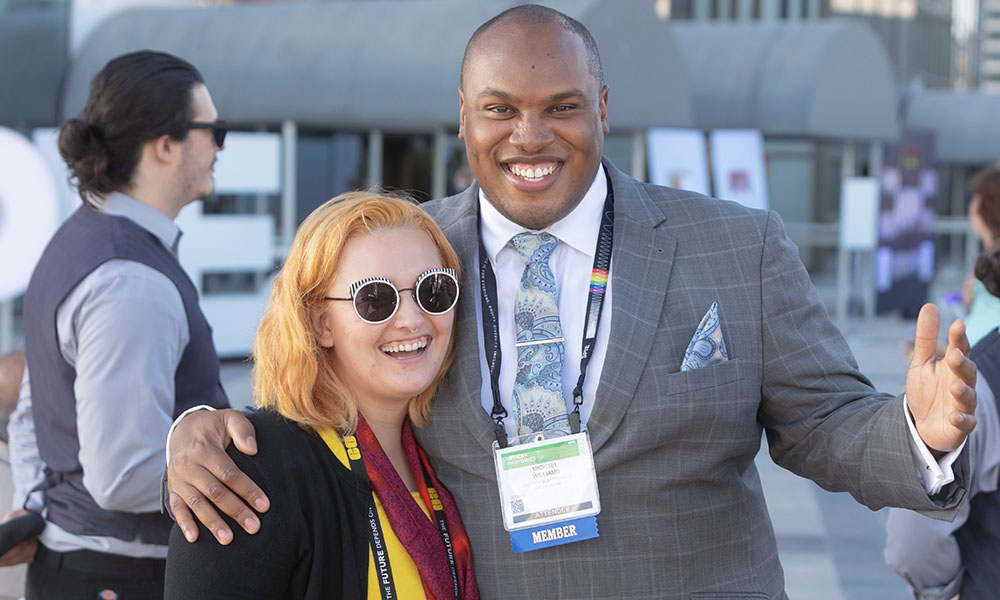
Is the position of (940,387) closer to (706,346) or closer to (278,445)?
(706,346)

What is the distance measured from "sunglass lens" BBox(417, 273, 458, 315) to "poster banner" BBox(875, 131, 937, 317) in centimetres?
1248

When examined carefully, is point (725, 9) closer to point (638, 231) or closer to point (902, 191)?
point (902, 191)

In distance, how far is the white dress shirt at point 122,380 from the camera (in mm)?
2613

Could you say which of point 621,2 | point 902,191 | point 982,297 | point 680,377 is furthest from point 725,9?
point 680,377

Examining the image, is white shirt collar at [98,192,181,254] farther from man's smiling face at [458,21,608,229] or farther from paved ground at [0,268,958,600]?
paved ground at [0,268,958,600]

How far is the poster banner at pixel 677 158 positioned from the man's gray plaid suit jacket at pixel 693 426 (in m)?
9.71

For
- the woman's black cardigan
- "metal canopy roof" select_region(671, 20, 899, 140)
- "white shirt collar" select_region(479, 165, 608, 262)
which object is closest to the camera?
the woman's black cardigan

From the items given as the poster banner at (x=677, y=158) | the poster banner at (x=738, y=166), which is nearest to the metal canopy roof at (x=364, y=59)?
the poster banner at (x=677, y=158)

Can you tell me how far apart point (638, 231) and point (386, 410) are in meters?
0.67

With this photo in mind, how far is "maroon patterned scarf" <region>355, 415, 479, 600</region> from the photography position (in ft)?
6.59

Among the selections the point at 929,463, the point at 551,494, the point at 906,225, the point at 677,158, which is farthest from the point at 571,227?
the point at 906,225

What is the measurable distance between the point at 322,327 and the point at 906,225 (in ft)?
45.0

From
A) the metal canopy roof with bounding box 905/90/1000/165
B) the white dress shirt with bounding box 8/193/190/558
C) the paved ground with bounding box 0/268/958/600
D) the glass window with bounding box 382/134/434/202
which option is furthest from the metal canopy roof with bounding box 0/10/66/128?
the metal canopy roof with bounding box 905/90/1000/165

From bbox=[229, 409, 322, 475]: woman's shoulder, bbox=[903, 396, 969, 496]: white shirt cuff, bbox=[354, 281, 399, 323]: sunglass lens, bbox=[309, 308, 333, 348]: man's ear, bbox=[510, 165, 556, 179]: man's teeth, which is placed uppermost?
bbox=[510, 165, 556, 179]: man's teeth
